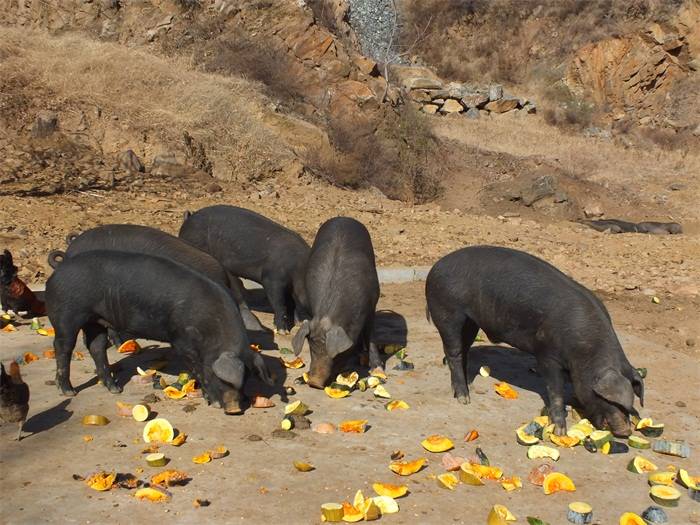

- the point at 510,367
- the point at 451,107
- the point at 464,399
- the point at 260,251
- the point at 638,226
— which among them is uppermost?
the point at 260,251

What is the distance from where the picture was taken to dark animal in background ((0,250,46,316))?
851 centimetres

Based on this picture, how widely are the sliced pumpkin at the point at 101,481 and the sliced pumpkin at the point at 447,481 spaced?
216 centimetres

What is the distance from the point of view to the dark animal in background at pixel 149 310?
6.39m

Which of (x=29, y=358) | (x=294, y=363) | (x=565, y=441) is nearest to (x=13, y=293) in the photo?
(x=29, y=358)

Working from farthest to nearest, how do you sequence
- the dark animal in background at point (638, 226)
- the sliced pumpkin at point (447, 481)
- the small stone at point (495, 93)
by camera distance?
the small stone at point (495, 93)
the dark animal in background at point (638, 226)
the sliced pumpkin at point (447, 481)

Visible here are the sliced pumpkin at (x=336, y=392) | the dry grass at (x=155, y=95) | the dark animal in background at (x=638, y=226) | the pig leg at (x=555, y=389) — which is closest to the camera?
the pig leg at (x=555, y=389)

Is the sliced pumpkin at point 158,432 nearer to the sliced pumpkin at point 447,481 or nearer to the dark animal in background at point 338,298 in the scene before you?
the dark animal in background at point 338,298

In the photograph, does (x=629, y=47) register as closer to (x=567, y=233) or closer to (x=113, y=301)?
(x=567, y=233)

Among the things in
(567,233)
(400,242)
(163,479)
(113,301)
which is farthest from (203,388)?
(567,233)

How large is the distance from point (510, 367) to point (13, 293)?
5.67m

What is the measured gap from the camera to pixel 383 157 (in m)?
20.1

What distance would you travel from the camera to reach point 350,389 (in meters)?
6.98

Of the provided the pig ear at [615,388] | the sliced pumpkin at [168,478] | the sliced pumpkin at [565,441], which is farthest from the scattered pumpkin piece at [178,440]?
the pig ear at [615,388]

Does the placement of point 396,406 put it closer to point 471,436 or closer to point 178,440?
point 471,436
